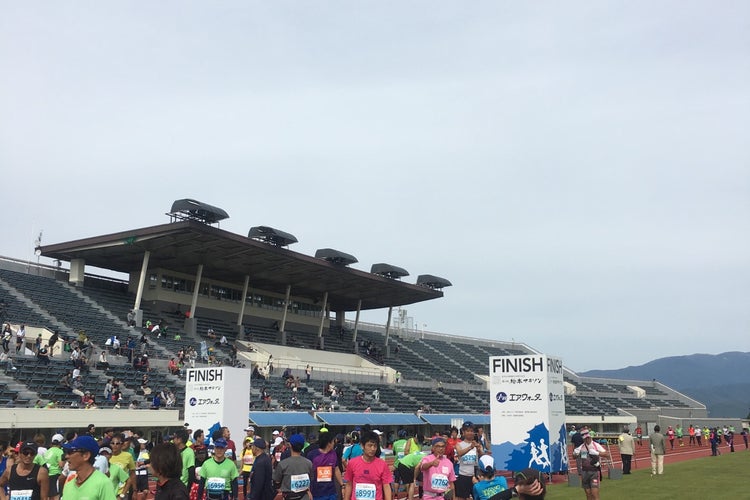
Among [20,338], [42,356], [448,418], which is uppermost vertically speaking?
[20,338]

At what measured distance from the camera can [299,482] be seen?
33.9 ft

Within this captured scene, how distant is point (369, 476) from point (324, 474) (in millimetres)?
1183

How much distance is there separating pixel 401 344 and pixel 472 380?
8084 mm

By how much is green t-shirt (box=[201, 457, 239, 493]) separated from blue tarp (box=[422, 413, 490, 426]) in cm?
3820

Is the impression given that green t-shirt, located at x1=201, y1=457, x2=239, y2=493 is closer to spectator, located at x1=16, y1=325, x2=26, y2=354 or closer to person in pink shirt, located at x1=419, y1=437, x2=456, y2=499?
person in pink shirt, located at x1=419, y1=437, x2=456, y2=499

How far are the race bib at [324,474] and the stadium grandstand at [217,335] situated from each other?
20.5m

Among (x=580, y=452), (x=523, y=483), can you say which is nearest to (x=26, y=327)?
(x=580, y=452)

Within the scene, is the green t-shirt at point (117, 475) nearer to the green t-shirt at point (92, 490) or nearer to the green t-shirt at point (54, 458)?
the green t-shirt at point (54, 458)

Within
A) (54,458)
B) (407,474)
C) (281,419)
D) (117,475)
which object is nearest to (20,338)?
(281,419)

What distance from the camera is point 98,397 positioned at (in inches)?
1264

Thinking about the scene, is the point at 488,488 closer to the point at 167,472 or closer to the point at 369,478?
the point at 369,478

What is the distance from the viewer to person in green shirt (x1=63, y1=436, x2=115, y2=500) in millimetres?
6734

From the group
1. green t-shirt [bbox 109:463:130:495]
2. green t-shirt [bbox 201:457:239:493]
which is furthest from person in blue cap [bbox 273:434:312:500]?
green t-shirt [bbox 109:463:130:495]

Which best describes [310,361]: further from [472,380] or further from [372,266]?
[472,380]
